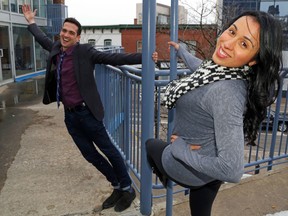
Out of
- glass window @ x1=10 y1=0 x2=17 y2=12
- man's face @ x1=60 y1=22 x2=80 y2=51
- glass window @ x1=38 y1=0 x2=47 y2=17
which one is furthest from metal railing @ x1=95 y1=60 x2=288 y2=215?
glass window @ x1=38 y1=0 x2=47 y2=17

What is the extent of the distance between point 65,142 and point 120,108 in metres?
1.92

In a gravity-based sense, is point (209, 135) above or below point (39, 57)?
below

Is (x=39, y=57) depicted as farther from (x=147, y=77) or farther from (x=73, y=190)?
(x=147, y=77)

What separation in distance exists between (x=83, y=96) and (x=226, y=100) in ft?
5.58

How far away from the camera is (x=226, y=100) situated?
4.38 ft

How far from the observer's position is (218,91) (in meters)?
1.37

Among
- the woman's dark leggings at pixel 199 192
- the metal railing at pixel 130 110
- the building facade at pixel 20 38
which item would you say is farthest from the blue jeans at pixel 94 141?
the building facade at pixel 20 38

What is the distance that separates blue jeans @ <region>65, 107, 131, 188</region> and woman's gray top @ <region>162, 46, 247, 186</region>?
1245 mm

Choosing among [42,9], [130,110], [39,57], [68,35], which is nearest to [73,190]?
[130,110]

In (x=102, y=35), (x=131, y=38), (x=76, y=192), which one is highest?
(x=102, y=35)

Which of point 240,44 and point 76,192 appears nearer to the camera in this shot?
point 240,44

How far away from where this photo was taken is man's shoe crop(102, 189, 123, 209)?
296 centimetres

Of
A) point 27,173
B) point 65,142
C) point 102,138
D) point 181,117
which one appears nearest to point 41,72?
point 65,142

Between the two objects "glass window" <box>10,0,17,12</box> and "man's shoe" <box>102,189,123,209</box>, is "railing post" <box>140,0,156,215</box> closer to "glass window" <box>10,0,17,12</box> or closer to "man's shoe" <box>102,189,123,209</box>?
"man's shoe" <box>102,189,123,209</box>
